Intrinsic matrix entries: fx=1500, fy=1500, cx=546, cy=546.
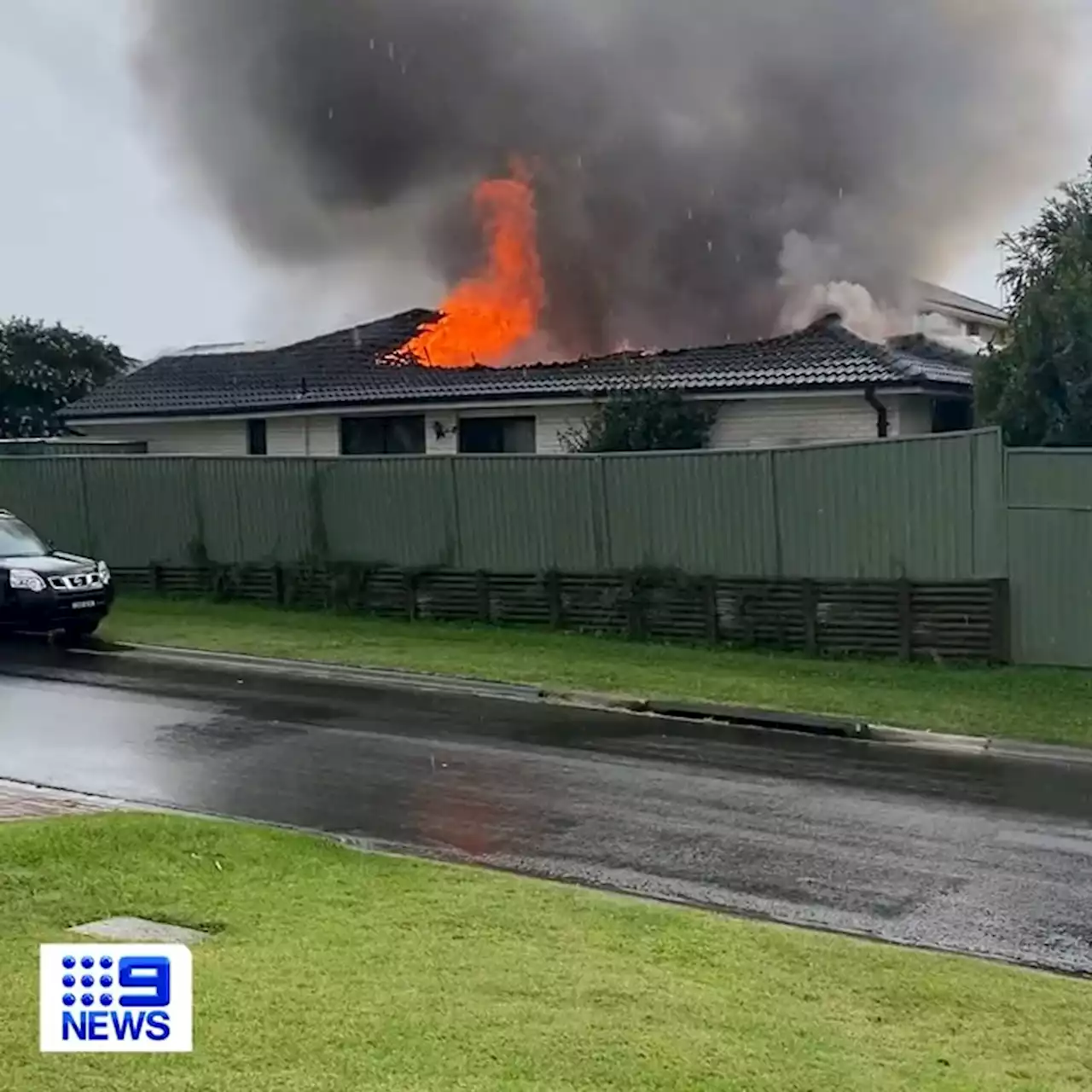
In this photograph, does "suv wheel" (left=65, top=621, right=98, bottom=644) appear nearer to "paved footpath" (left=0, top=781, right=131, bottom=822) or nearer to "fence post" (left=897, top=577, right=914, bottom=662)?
"paved footpath" (left=0, top=781, right=131, bottom=822)

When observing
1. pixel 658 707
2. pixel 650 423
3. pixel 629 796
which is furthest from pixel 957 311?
pixel 629 796

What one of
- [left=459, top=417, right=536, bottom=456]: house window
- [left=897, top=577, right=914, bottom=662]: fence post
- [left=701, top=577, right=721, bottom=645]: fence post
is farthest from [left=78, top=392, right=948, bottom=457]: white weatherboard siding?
[left=897, top=577, right=914, bottom=662]: fence post

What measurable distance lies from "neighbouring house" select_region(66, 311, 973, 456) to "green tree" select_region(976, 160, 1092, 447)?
3.58 metres

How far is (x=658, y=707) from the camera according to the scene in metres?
12.8

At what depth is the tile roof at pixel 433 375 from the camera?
21.4 meters

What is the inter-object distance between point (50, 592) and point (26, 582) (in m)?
0.30

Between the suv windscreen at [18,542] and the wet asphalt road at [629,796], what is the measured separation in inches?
169

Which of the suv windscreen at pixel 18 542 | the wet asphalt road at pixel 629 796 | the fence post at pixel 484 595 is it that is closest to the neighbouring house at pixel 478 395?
the fence post at pixel 484 595

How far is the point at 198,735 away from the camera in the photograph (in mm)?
11094

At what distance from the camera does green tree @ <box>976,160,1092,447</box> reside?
15453mm

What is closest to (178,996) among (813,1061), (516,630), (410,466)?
(813,1061)

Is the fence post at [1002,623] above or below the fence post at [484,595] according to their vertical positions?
below

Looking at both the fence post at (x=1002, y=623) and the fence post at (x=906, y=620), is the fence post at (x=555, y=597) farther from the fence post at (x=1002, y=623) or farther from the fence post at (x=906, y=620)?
the fence post at (x=1002, y=623)

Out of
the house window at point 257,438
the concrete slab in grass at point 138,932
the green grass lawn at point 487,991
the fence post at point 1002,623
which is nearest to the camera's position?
the green grass lawn at point 487,991
